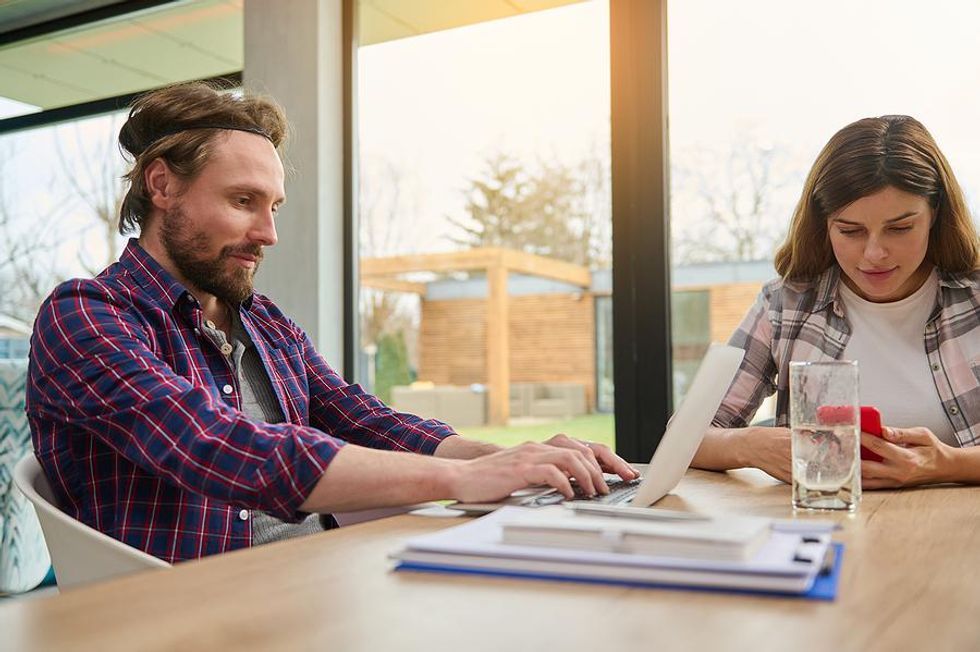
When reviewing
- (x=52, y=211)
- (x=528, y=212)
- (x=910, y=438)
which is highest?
(x=52, y=211)

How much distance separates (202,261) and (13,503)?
205 cm

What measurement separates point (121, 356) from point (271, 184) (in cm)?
58

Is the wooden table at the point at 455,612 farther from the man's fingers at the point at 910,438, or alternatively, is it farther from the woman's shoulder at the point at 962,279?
the woman's shoulder at the point at 962,279

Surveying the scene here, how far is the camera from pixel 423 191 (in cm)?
338

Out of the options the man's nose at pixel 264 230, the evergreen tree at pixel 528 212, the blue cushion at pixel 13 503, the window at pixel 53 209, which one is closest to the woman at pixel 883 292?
the man's nose at pixel 264 230

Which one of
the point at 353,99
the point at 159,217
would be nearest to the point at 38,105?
the point at 353,99

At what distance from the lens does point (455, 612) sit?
25.9 inches

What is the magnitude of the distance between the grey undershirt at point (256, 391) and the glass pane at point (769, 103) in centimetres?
152

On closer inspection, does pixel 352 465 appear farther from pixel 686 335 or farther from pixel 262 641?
pixel 686 335

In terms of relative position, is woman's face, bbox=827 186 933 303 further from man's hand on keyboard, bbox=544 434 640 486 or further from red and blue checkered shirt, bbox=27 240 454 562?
red and blue checkered shirt, bbox=27 240 454 562

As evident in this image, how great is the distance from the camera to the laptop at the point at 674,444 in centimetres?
117

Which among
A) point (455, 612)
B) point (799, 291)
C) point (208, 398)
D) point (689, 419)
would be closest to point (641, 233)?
point (799, 291)

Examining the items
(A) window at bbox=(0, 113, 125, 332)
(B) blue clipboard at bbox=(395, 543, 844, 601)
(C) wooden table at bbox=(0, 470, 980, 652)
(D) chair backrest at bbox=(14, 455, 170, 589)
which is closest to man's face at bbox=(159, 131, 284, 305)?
(D) chair backrest at bbox=(14, 455, 170, 589)

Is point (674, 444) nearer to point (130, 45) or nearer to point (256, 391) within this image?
point (256, 391)
